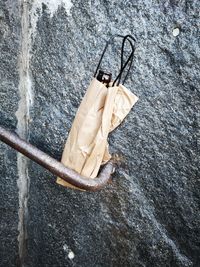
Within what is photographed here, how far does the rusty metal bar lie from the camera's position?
1057 millimetres

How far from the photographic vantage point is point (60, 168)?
1.07 metres

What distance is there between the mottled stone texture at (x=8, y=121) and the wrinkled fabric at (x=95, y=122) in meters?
0.31

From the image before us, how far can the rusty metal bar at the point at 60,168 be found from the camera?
1.06 meters

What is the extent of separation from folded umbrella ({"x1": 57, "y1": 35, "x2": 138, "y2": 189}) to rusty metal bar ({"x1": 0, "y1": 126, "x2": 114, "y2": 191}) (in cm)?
4

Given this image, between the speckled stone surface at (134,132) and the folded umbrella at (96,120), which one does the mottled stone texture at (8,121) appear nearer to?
the speckled stone surface at (134,132)

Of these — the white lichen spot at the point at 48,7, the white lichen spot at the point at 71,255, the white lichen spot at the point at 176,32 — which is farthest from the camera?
the white lichen spot at the point at 71,255

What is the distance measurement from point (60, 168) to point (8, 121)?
1.14 ft

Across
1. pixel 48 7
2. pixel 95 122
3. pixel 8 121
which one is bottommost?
pixel 8 121

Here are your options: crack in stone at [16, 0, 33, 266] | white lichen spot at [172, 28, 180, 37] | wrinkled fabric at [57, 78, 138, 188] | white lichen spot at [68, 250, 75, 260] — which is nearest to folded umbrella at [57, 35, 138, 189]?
wrinkled fabric at [57, 78, 138, 188]

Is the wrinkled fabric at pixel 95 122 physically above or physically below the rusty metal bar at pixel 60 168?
above

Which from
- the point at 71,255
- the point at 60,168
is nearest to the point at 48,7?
the point at 60,168

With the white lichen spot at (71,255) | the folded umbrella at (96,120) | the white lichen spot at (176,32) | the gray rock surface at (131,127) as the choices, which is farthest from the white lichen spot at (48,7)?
the white lichen spot at (71,255)

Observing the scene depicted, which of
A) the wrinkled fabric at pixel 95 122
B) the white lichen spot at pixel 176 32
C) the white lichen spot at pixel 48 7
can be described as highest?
the white lichen spot at pixel 176 32

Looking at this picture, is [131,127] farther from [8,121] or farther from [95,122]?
[8,121]
